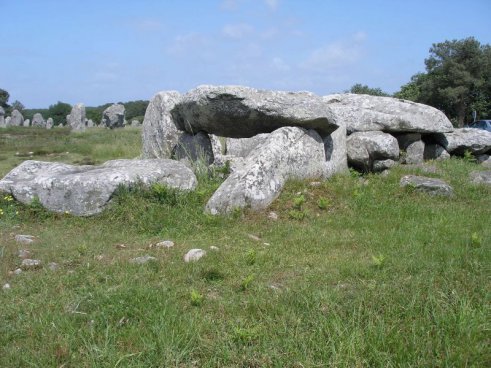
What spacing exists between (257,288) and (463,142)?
35.5 feet

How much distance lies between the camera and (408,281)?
510 centimetres

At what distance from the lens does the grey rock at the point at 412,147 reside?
12.8 m

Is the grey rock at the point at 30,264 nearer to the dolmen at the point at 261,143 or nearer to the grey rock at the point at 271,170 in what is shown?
the dolmen at the point at 261,143

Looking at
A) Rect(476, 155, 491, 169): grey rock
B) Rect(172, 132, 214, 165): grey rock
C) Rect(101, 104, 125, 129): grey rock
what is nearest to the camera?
Rect(172, 132, 214, 165): grey rock

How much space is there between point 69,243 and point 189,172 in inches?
136

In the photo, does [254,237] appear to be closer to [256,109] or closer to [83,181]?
[83,181]

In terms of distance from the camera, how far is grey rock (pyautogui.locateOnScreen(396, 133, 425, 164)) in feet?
42.1

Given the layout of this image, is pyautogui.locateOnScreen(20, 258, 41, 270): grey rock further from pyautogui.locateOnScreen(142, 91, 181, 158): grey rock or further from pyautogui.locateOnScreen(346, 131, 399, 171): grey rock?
pyautogui.locateOnScreen(346, 131, 399, 171): grey rock

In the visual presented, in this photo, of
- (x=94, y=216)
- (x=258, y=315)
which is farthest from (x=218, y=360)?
(x=94, y=216)

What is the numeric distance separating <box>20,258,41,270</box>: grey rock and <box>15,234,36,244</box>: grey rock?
1158mm

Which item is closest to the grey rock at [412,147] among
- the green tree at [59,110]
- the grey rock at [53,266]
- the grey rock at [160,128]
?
the grey rock at [160,128]

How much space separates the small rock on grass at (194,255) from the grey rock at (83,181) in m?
3.17

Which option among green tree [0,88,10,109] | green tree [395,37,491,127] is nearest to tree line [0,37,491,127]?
green tree [395,37,491,127]

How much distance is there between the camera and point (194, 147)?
12.7 meters
